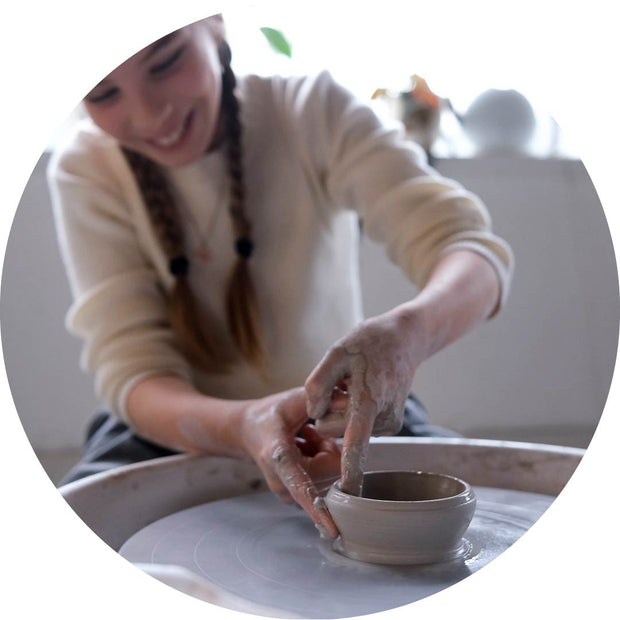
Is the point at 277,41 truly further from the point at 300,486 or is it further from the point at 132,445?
the point at 300,486

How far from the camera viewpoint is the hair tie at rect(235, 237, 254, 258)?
3.98ft

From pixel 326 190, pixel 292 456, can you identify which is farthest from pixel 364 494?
pixel 326 190

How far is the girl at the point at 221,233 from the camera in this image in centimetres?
106

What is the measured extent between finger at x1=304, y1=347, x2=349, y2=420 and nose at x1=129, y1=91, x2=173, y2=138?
1.78ft

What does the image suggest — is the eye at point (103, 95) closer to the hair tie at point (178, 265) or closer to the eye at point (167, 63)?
the eye at point (167, 63)

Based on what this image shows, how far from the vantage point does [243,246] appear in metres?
1.21

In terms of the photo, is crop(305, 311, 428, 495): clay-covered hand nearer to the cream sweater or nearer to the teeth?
the cream sweater

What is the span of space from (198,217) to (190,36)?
0.34 m

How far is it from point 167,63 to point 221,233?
326mm

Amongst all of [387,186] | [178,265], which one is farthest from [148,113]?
[387,186]

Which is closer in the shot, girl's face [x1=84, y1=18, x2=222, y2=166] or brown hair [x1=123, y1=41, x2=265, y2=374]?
girl's face [x1=84, y1=18, x2=222, y2=166]

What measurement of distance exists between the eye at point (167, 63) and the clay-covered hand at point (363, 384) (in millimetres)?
542

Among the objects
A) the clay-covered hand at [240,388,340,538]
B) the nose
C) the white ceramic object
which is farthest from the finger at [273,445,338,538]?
the white ceramic object

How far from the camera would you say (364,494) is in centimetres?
74
